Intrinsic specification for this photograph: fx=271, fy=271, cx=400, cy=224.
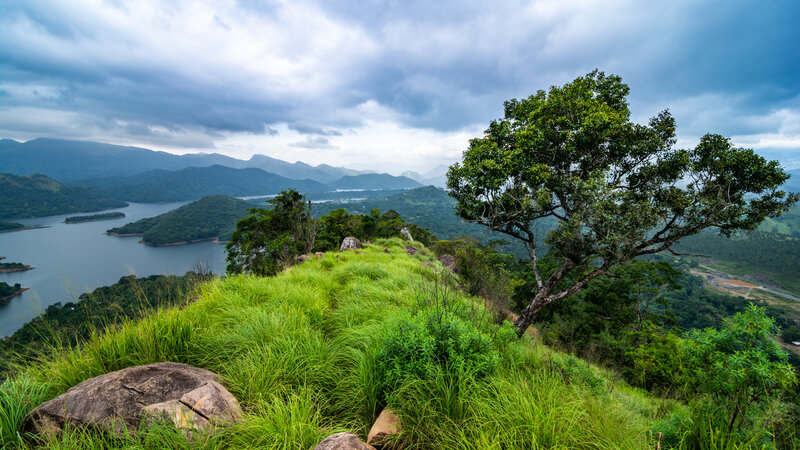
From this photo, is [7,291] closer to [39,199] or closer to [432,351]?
[432,351]

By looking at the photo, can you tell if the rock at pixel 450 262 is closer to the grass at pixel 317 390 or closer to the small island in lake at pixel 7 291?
the grass at pixel 317 390

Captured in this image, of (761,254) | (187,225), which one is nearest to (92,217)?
(187,225)

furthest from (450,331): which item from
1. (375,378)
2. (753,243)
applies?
(753,243)

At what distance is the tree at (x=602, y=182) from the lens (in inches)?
267

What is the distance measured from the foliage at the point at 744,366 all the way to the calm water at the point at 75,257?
53.0m

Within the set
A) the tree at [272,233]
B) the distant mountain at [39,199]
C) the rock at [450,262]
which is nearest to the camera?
the rock at [450,262]

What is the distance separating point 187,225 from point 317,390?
471 ft

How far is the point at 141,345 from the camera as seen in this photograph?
355 centimetres

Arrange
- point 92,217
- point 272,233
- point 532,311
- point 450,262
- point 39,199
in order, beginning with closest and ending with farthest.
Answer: point 532,311 < point 450,262 < point 272,233 < point 92,217 < point 39,199

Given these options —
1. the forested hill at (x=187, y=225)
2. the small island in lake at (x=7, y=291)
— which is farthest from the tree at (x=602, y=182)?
the forested hill at (x=187, y=225)

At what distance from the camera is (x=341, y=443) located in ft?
7.69

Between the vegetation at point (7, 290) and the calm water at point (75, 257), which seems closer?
the vegetation at point (7, 290)

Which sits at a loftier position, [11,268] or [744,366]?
[744,366]

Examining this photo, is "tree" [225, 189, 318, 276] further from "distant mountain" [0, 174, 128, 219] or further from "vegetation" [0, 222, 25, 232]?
"distant mountain" [0, 174, 128, 219]
